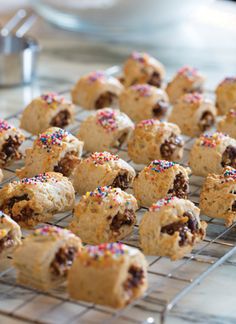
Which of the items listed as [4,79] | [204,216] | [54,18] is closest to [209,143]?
[204,216]

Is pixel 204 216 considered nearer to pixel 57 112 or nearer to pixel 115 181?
pixel 115 181

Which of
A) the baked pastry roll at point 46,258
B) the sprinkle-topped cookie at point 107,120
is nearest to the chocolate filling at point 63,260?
the baked pastry roll at point 46,258

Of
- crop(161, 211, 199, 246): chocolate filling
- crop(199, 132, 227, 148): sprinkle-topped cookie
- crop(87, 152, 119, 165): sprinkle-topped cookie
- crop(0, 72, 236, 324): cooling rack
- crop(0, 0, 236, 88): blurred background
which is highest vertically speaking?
crop(0, 0, 236, 88): blurred background

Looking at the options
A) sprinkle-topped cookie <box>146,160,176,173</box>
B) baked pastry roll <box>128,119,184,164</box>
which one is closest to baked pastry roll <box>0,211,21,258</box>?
sprinkle-topped cookie <box>146,160,176,173</box>

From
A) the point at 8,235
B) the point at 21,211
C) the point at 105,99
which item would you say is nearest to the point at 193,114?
the point at 105,99

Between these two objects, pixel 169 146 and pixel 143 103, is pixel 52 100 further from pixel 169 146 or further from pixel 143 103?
pixel 169 146

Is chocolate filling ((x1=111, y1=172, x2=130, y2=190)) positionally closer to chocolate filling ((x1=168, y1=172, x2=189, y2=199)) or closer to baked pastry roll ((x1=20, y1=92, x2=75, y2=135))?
chocolate filling ((x1=168, y1=172, x2=189, y2=199))

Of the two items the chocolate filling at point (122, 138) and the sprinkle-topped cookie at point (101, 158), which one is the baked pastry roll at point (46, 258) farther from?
the chocolate filling at point (122, 138)
